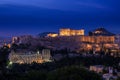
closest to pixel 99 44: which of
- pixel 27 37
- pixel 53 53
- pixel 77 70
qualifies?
pixel 27 37

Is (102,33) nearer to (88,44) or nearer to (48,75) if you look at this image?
(88,44)

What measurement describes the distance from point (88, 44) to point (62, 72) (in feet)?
130

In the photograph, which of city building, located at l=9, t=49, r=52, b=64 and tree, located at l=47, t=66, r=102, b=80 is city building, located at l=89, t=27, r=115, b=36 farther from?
tree, located at l=47, t=66, r=102, b=80

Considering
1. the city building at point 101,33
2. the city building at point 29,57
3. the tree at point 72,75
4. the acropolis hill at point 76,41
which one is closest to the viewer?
→ the tree at point 72,75

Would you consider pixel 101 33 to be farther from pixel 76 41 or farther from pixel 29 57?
pixel 29 57

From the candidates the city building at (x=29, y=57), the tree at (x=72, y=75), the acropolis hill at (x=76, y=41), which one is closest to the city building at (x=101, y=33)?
the acropolis hill at (x=76, y=41)

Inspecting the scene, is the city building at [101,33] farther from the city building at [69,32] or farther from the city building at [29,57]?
the city building at [29,57]

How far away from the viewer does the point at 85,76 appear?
22.8m

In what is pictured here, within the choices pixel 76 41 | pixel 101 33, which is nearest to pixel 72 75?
pixel 76 41

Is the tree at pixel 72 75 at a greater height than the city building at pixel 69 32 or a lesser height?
lesser

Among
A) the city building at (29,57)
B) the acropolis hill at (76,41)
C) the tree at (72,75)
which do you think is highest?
the acropolis hill at (76,41)

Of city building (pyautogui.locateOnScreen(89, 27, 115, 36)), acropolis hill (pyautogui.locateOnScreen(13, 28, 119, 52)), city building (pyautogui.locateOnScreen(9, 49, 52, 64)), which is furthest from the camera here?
city building (pyautogui.locateOnScreen(89, 27, 115, 36))

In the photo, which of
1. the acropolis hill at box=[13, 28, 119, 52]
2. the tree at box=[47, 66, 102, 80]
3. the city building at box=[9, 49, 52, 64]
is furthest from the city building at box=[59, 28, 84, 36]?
the tree at box=[47, 66, 102, 80]

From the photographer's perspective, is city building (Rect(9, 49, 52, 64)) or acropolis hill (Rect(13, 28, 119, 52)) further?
acropolis hill (Rect(13, 28, 119, 52))
